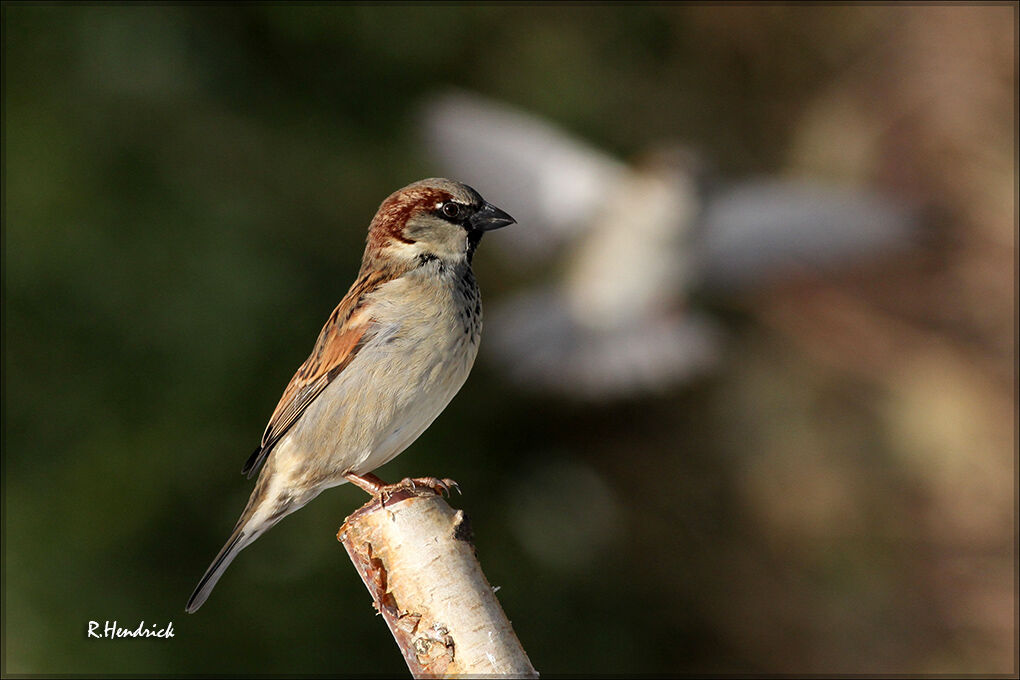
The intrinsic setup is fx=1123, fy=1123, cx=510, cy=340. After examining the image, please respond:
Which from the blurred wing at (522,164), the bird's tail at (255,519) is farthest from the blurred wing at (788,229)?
the bird's tail at (255,519)

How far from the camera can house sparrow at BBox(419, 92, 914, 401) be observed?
4.86 meters

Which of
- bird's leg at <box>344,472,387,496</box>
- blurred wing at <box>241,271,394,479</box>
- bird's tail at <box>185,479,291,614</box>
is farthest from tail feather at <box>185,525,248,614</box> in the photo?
bird's leg at <box>344,472,387,496</box>

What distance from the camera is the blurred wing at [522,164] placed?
4.20 metres

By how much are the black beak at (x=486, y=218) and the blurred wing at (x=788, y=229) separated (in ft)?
10.1

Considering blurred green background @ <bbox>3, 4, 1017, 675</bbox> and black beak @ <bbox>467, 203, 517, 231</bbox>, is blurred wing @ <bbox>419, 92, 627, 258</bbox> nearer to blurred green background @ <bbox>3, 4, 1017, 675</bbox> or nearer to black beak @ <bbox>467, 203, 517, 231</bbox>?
blurred green background @ <bbox>3, 4, 1017, 675</bbox>

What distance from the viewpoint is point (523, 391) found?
495cm

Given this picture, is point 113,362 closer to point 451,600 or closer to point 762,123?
point 451,600

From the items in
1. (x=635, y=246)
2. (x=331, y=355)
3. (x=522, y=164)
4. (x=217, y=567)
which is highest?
(x=522, y=164)

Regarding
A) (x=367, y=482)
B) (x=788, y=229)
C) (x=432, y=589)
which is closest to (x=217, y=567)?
(x=367, y=482)

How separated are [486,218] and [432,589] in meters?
0.71

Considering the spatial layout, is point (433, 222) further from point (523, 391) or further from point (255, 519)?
point (523, 391)

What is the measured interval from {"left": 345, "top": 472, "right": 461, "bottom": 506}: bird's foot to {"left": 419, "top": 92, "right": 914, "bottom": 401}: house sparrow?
8.71 feet

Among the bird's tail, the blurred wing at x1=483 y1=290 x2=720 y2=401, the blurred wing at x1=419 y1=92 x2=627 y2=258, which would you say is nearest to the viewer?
the bird's tail

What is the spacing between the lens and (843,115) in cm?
604
